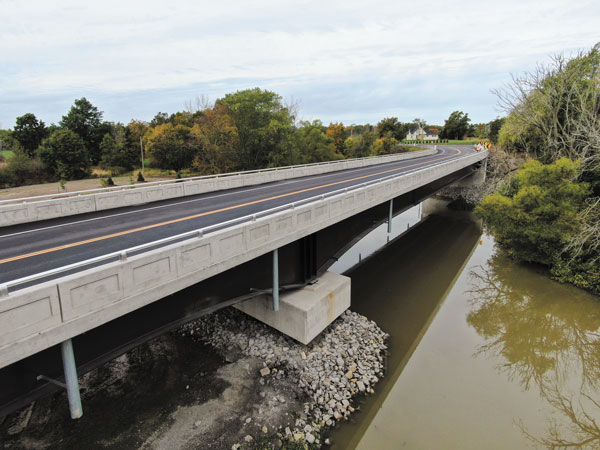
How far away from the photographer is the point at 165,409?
9578 millimetres

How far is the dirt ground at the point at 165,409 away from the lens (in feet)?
28.2

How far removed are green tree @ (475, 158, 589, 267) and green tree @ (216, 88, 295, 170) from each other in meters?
29.8

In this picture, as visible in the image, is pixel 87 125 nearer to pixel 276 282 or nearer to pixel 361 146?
pixel 361 146

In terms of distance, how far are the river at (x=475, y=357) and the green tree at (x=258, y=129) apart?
26221mm

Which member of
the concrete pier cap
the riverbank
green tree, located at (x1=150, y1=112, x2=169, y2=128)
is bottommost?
the riverbank

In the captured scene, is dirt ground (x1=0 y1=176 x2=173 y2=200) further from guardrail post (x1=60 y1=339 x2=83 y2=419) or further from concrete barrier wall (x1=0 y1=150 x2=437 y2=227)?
guardrail post (x1=60 y1=339 x2=83 y2=419)

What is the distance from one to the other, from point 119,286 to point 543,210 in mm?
21310

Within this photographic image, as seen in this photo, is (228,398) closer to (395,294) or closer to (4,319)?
(4,319)

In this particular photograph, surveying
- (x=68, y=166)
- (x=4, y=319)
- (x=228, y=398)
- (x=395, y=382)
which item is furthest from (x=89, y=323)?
(x=68, y=166)

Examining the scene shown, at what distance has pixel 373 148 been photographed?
7319cm

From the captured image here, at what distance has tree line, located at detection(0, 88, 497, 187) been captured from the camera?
4497 centimetres

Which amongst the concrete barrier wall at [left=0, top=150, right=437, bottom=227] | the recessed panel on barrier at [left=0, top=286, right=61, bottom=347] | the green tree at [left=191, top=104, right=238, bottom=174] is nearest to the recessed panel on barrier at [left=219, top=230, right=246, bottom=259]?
the recessed panel on barrier at [left=0, top=286, right=61, bottom=347]

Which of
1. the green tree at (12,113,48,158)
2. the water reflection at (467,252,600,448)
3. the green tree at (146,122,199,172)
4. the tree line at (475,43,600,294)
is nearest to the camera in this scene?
the water reflection at (467,252,600,448)

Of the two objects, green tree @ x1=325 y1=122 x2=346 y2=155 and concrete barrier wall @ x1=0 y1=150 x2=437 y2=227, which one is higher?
→ green tree @ x1=325 y1=122 x2=346 y2=155
